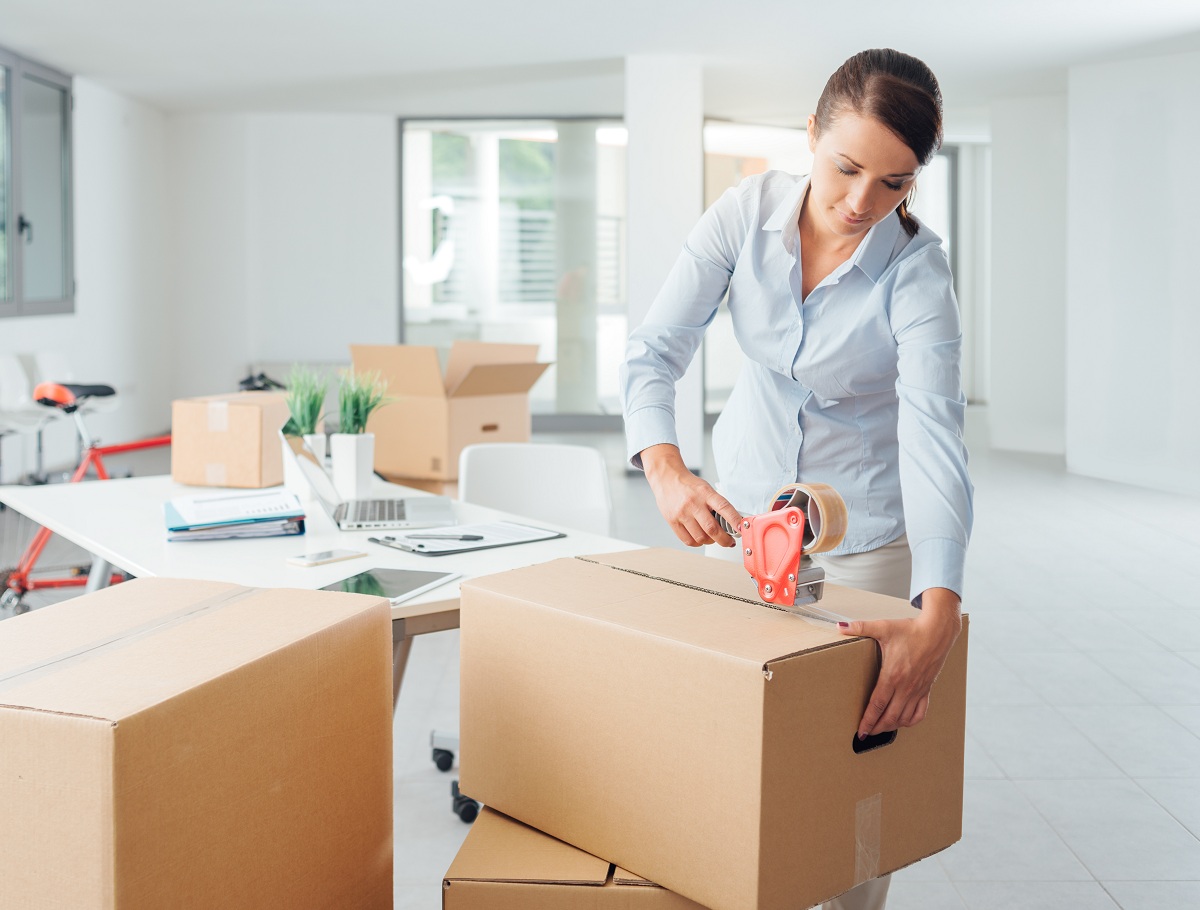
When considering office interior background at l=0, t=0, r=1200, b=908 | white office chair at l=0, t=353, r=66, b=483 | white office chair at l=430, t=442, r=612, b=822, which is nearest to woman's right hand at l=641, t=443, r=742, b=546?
white office chair at l=430, t=442, r=612, b=822

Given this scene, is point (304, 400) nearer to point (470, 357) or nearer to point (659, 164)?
point (470, 357)

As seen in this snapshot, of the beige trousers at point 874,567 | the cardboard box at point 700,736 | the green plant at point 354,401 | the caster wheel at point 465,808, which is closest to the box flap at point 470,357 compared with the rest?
the green plant at point 354,401

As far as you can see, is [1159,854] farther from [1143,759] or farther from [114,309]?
[114,309]

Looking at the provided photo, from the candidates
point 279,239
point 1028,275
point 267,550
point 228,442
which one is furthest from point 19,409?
point 1028,275

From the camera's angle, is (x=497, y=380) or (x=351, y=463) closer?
(x=351, y=463)

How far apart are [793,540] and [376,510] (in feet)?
4.89

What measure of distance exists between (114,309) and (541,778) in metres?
8.29

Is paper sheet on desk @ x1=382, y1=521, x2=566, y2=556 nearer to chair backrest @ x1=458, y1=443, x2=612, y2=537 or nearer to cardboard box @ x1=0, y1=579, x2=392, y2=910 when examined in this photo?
chair backrest @ x1=458, y1=443, x2=612, y2=537

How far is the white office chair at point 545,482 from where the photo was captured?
115 inches

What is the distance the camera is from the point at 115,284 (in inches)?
336

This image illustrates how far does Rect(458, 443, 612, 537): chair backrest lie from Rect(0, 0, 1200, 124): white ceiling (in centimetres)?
372

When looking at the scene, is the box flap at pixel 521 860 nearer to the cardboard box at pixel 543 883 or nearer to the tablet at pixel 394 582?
the cardboard box at pixel 543 883

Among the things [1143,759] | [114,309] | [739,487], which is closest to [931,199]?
[114,309]

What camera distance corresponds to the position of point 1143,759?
111 inches
